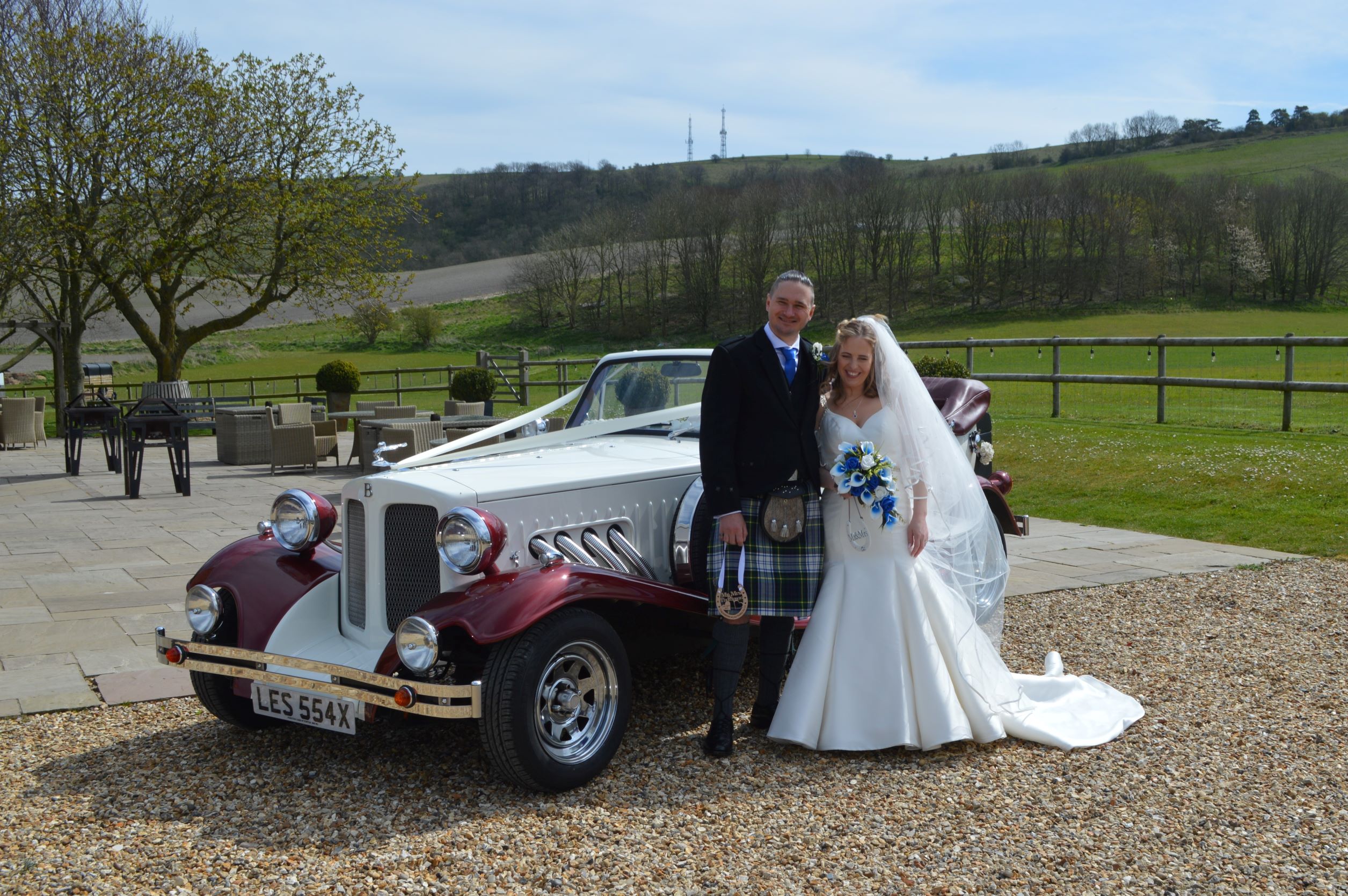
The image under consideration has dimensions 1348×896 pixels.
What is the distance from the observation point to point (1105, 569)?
776 centimetres

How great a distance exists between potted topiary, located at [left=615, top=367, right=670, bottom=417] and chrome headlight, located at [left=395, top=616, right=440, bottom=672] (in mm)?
2273

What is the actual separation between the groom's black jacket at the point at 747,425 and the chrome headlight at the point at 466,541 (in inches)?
35.4

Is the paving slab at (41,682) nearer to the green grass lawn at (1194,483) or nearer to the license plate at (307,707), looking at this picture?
the license plate at (307,707)

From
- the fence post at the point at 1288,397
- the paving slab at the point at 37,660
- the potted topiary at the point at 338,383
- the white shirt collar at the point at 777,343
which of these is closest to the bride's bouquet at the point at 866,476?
the white shirt collar at the point at 777,343

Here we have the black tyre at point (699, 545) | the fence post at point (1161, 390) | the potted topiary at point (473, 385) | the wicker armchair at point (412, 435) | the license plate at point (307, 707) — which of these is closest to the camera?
the license plate at point (307, 707)

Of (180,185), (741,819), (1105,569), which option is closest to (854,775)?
(741,819)

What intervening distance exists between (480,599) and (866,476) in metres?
1.59

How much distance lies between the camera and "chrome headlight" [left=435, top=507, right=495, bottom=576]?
12.5 feet

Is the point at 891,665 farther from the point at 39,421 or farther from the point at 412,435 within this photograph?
the point at 39,421

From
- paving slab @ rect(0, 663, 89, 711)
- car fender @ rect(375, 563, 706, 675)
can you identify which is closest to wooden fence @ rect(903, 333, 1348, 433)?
car fender @ rect(375, 563, 706, 675)

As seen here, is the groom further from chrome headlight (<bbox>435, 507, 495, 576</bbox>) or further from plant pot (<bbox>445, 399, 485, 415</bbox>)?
plant pot (<bbox>445, 399, 485, 415</bbox>)

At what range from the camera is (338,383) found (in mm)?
23250

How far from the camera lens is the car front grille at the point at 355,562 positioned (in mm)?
4359

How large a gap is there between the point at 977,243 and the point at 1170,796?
46.9 metres
